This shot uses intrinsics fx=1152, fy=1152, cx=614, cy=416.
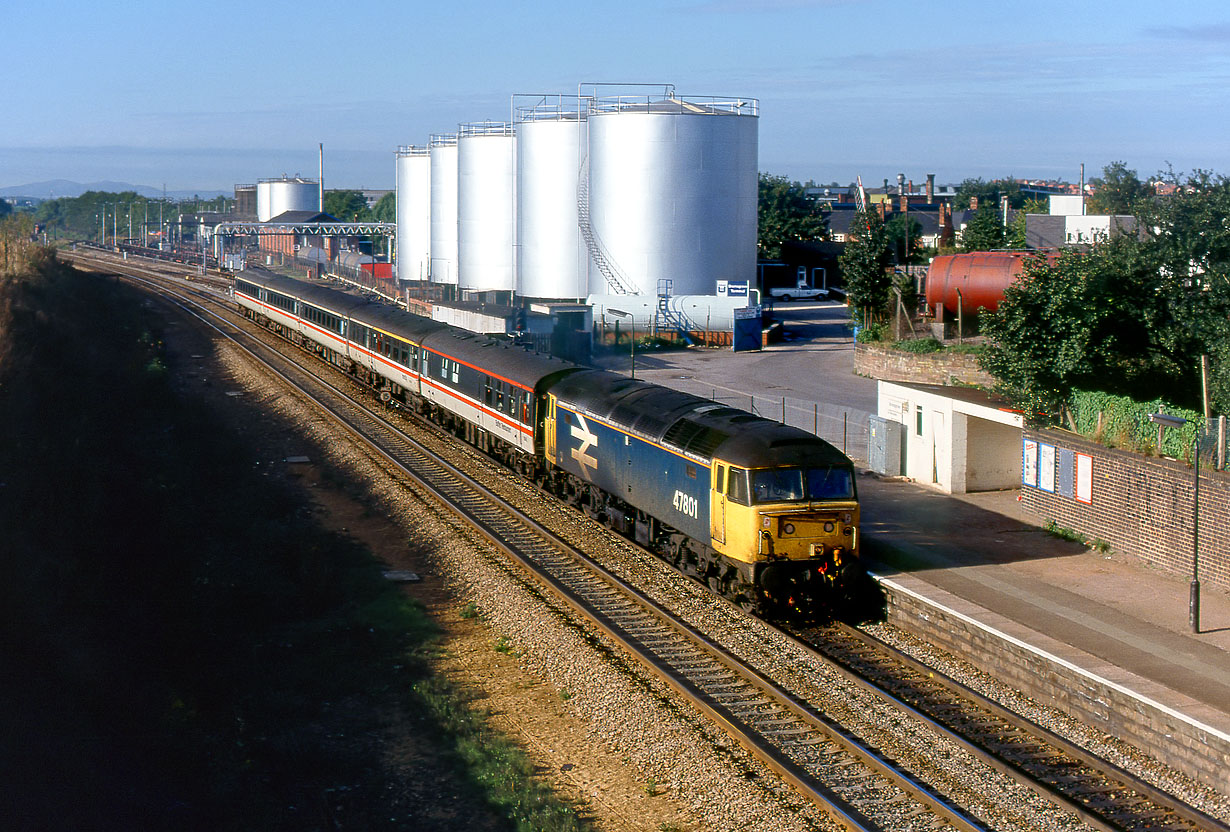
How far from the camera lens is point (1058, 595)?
59.8ft

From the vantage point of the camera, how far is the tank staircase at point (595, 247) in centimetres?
6184

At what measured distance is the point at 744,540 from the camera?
1739 centimetres

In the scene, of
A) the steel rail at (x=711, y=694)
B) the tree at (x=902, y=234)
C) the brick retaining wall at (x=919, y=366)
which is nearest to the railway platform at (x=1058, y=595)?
the steel rail at (x=711, y=694)

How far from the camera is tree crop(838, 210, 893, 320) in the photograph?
47.8 meters

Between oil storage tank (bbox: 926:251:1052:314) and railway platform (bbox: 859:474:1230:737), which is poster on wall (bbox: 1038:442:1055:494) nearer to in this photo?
railway platform (bbox: 859:474:1230:737)

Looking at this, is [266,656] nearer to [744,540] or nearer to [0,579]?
[0,579]

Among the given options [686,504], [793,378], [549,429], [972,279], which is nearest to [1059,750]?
[686,504]

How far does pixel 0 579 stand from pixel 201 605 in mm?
3254

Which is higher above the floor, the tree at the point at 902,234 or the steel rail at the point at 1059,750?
the tree at the point at 902,234

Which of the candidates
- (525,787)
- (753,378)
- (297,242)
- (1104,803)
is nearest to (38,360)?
(753,378)

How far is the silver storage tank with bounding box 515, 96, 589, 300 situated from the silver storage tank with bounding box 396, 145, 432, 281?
1037 inches

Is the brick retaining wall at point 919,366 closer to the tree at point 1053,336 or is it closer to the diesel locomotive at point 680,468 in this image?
the tree at point 1053,336

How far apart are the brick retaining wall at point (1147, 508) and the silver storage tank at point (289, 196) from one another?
143801 mm

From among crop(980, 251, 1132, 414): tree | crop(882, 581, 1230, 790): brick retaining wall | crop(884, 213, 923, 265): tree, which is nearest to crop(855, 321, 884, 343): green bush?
crop(980, 251, 1132, 414): tree
